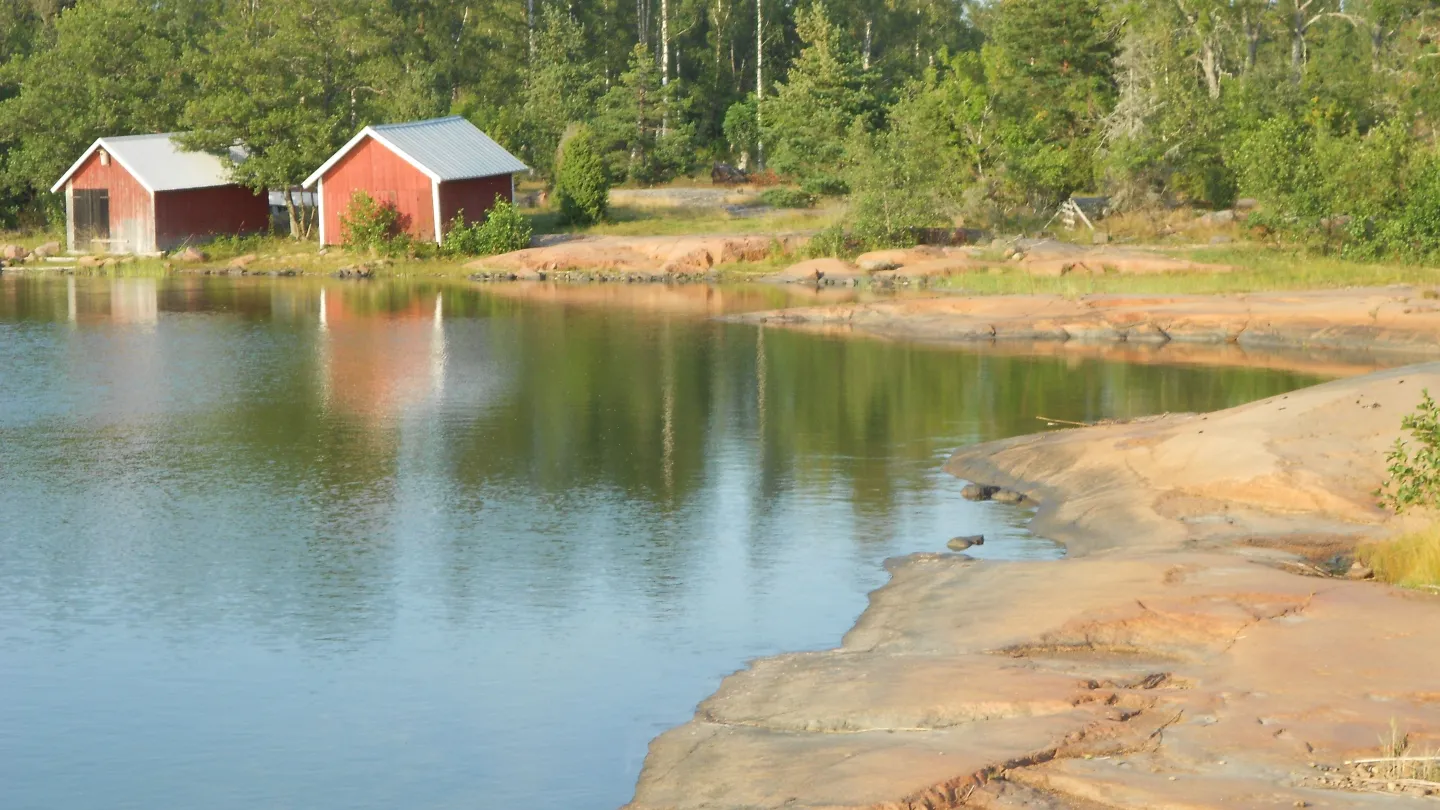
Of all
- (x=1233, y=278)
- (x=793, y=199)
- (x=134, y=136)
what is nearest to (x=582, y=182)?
(x=793, y=199)

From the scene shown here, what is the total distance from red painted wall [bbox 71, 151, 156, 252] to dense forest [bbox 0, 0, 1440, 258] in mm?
2723

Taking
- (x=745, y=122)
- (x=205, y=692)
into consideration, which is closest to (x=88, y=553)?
(x=205, y=692)

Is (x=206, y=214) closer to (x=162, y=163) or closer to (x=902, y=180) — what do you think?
(x=162, y=163)

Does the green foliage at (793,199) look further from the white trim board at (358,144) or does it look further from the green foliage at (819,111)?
the white trim board at (358,144)

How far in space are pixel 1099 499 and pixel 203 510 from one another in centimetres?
1056

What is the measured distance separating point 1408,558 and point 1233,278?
29.2 metres

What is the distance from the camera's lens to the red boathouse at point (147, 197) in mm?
60875

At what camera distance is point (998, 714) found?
1138cm

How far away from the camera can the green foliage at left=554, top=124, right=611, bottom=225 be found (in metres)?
60.1

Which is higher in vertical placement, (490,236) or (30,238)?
(30,238)

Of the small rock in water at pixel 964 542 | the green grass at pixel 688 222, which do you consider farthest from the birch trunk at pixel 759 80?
the small rock in water at pixel 964 542

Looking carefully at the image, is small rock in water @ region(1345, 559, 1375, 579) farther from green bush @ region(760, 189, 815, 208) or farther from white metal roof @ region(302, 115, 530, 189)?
green bush @ region(760, 189, 815, 208)

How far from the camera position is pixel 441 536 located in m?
18.8

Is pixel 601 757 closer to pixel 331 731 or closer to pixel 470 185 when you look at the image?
pixel 331 731
